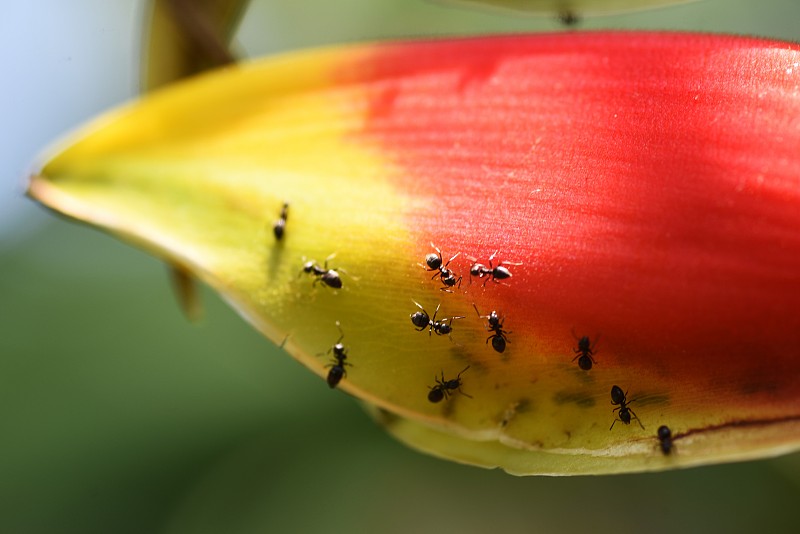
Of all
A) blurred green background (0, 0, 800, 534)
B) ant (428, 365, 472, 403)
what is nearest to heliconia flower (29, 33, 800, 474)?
ant (428, 365, 472, 403)

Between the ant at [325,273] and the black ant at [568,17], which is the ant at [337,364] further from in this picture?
the black ant at [568,17]

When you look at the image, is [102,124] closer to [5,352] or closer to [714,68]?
[714,68]

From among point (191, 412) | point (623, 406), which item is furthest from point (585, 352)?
point (191, 412)

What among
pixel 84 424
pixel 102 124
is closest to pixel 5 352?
pixel 84 424

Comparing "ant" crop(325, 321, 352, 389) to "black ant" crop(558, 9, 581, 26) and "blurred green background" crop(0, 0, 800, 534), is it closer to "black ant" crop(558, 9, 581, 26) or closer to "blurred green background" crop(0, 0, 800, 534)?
"black ant" crop(558, 9, 581, 26)

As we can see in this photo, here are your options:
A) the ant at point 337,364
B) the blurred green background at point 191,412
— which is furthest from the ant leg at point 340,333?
the blurred green background at point 191,412

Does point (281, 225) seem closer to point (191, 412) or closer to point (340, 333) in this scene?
point (340, 333)
